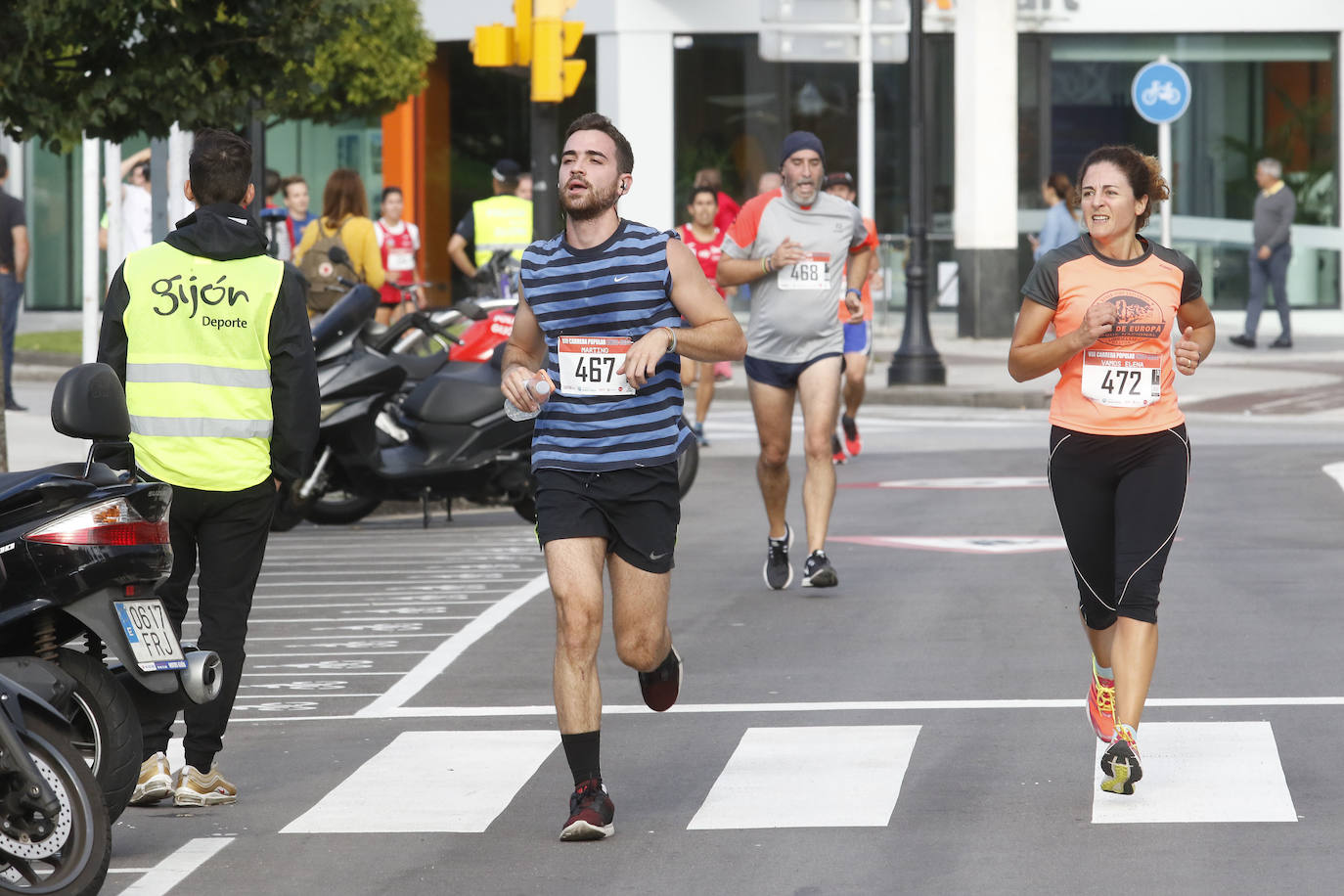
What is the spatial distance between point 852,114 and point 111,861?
2640 centimetres

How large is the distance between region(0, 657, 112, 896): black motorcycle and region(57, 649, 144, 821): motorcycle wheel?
0.43m

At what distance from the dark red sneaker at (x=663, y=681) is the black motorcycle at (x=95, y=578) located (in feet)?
4.65

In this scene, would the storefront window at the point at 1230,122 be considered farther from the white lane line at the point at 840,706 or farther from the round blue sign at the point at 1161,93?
the white lane line at the point at 840,706

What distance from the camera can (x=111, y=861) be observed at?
6.35 metres

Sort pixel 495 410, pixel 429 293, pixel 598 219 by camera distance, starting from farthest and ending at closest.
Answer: pixel 429 293 → pixel 495 410 → pixel 598 219

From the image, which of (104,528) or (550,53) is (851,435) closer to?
(550,53)

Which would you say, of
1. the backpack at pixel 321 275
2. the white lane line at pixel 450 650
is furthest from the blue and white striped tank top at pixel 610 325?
the backpack at pixel 321 275

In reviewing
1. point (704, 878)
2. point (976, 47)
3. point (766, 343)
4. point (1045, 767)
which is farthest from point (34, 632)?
point (976, 47)

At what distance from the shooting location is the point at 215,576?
7027mm

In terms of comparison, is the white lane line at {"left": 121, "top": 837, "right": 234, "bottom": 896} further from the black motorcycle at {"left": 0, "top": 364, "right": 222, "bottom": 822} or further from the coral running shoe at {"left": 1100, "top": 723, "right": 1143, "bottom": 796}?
the coral running shoe at {"left": 1100, "top": 723, "right": 1143, "bottom": 796}

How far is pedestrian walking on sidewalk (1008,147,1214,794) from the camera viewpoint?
23.1 feet

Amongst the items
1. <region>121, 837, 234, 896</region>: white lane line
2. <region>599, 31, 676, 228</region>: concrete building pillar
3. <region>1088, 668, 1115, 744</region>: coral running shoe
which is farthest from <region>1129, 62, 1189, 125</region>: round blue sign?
<region>121, 837, 234, 896</region>: white lane line

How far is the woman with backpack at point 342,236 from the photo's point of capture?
17250mm

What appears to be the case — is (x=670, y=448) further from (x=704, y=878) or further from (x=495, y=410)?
(x=495, y=410)
